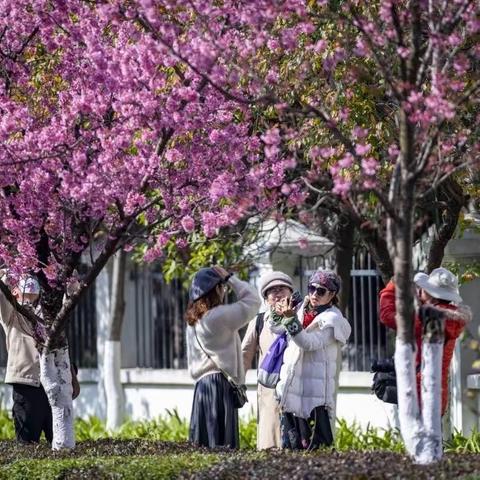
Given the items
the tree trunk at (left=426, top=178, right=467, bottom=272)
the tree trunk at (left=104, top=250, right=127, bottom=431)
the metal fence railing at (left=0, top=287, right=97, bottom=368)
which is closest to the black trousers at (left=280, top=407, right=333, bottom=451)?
the tree trunk at (left=426, top=178, right=467, bottom=272)

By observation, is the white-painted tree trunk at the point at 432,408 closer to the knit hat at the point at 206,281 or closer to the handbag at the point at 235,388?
the knit hat at the point at 206,281

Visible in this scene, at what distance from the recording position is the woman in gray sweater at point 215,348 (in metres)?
9.77

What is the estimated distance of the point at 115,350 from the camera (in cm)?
1622

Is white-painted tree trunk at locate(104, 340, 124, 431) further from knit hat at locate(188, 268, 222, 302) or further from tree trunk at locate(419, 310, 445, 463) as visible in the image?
tree trunk at locate(419, 310, 445, 463)

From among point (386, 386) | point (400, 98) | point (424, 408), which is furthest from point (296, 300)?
point (400, 98)

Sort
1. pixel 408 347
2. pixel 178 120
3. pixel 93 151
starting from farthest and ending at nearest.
→ pixel 93 151, pixel 178 120, pixel 408 347

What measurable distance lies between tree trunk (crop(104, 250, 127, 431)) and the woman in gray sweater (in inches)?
228

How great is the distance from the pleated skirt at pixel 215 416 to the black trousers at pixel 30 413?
4.25ft

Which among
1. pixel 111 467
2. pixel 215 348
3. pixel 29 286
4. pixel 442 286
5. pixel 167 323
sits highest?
pixel 29 286

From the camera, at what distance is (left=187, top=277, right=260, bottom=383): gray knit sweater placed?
9773mm

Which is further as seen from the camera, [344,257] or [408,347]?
[344,257]

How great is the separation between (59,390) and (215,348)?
3.59ft

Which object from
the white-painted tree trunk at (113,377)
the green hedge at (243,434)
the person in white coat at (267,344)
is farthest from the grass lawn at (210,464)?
the white-painted tree trunk at (113,377)

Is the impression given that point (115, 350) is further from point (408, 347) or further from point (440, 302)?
point (408, 347)
